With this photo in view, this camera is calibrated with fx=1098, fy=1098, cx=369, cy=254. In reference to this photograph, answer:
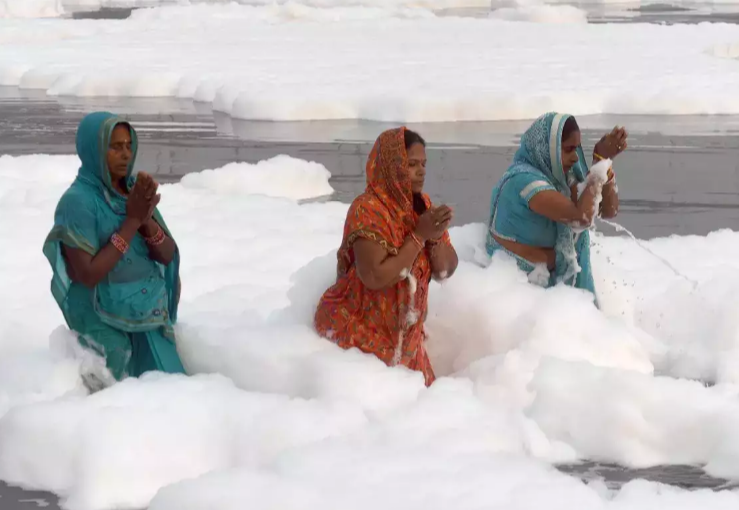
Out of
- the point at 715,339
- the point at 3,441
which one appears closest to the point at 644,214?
the point at 715,339

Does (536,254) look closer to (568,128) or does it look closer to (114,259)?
(568,128)

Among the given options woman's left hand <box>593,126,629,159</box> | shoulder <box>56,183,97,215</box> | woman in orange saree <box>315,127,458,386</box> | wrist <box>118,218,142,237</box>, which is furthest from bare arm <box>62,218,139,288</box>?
woman's left hand <box>593,126,629,159</box>

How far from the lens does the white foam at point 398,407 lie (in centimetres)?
319

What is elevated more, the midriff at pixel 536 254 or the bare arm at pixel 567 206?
the bare arm at pixel 567 206

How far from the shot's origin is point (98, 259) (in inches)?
140

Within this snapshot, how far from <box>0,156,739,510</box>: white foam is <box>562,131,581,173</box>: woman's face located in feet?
1.59

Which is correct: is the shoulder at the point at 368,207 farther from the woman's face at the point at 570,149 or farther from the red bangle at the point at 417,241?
the woman's face at the point at 570,149

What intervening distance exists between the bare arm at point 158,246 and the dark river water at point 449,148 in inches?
137

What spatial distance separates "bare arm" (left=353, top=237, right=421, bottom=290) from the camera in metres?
3.55

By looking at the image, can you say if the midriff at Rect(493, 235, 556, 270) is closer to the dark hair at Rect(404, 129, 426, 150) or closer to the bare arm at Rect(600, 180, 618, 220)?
the bare arm at Rect(600, 180, 618, 220)

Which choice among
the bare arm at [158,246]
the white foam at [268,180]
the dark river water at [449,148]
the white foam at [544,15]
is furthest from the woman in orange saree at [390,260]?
the white foam at [544,15]

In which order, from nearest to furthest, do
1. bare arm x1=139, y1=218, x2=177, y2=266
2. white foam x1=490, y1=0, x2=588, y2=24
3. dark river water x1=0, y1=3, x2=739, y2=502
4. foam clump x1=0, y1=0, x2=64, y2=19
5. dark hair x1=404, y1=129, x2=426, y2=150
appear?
dark hair x1=404, y1=129, x2=426, y2=150 < bare arm x1=139, y1=218, x2=177, y2=266 < dark river water x1=0, y1=3, x2=739, y2=502 < white foam x1=490, y1=0, x2=588, y2=24 < foam clump x1=0, y1=0, x2=64, y2=19

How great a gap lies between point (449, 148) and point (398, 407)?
589 centimetres

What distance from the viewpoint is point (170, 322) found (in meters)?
3.90
